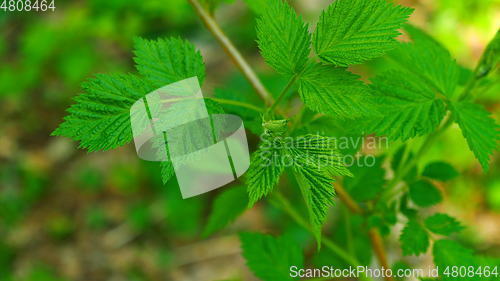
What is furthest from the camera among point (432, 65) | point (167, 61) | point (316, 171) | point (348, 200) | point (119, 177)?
point (119, 177)

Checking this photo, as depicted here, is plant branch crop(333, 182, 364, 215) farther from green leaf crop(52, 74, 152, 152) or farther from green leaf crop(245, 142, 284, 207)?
green leaf crop(52, 74, 152, 152)

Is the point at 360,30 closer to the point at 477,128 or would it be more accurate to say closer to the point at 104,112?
the point at 477,128

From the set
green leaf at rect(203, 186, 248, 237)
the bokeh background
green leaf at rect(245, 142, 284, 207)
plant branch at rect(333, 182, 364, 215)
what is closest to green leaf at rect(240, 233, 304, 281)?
green leaf at rect(203, 186, 248, 237)

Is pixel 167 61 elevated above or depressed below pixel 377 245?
above

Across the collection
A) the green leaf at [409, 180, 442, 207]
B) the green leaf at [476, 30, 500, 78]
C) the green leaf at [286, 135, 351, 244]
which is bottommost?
the green leaf at [409, 180, 442, 207]

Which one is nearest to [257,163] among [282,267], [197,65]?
[197,65]

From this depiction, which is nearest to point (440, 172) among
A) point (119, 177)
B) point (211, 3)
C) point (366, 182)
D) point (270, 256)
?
point (366, 182)
